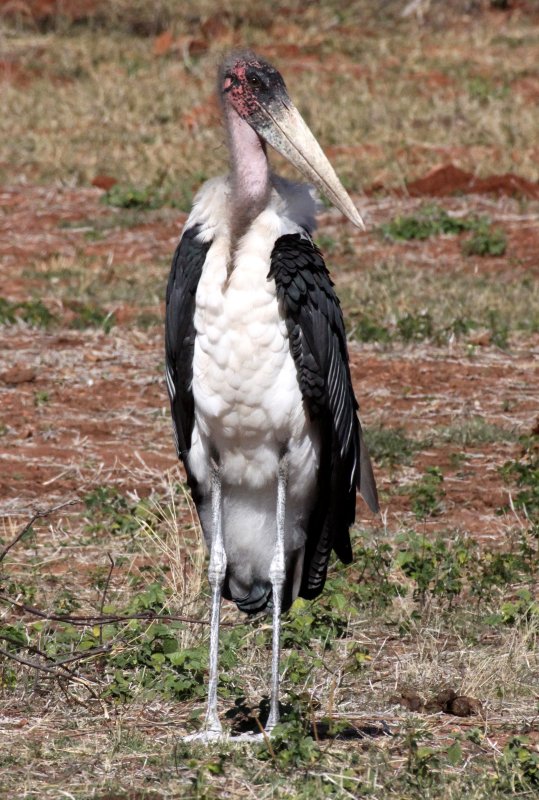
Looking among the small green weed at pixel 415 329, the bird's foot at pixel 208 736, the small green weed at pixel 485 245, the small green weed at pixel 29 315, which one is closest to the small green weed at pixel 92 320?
the small green weed at pixel 29 315

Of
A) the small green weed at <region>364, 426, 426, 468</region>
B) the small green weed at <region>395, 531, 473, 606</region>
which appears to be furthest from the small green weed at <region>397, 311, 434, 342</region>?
the small green weed at <region>395, 531, 473, 606</region>

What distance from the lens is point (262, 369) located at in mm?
3807

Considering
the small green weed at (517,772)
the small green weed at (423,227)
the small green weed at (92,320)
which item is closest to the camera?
the small green weed at (517,772)

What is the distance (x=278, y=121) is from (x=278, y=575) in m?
1.21

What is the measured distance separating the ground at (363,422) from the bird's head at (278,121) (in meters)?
0.50

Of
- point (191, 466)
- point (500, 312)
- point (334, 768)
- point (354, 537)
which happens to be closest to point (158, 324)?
point (500, 312)

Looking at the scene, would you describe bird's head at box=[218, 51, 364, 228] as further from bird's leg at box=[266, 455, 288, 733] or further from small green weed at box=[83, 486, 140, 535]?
small green weed at box=[83, 486, 140, 535]

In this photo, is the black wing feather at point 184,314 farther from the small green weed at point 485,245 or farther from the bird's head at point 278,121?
the small green weed at point 485,245

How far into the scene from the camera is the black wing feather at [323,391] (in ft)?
12.4

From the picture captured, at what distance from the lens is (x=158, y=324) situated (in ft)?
26.3

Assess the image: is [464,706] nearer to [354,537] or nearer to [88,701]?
[88,701]

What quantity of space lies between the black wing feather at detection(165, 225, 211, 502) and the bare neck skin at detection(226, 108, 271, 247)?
116 millimetres

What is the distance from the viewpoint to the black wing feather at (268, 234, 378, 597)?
3791mm

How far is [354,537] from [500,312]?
122 inches
